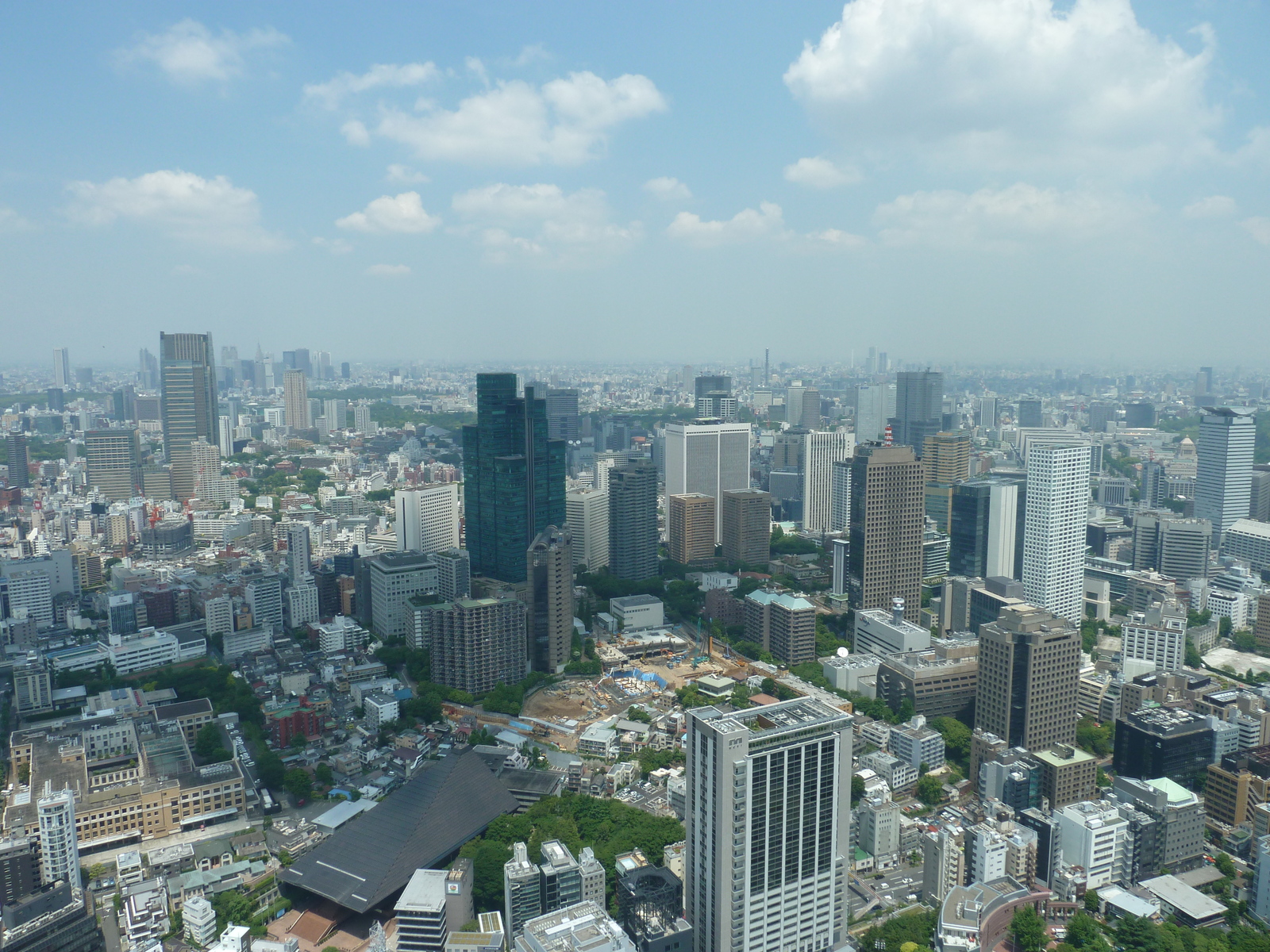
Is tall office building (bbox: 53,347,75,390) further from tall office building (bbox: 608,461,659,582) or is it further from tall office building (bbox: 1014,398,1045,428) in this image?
tall office building (bbox: 1014,398,1045,428)

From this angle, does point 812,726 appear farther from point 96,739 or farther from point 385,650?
point 385,650

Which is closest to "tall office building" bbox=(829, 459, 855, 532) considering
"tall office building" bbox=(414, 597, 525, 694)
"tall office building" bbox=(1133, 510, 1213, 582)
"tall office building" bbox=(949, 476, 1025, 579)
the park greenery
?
"tall office building" bbox=(949, 476, 1025, 579)

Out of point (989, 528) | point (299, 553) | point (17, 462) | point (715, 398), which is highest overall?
point (715, 398)

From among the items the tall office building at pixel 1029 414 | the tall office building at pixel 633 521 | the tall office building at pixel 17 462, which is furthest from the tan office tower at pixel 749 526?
the tall office building at pixel 17 462

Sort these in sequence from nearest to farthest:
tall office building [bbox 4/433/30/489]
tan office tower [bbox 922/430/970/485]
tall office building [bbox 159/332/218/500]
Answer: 1. tan office tower [bbox 922/430/970/485]
2. tall office building [bbox 4/433/30/489]
3. tall office building [bbox 159/332/218/500]

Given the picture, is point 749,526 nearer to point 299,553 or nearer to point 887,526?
point 887,526

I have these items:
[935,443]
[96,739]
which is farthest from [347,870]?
[935,443]

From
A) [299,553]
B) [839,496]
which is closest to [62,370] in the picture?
[299,553]
